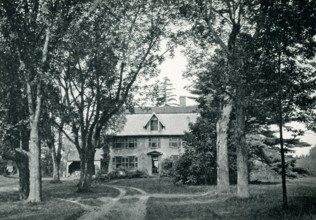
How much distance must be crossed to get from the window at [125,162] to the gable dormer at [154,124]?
5004 mm

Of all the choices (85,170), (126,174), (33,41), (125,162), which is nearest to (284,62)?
(33,41)

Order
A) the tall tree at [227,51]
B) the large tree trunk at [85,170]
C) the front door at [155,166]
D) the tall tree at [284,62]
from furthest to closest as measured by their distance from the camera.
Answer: the front door at [155,166] < the large tree trunk at [85,170] < the tall tree at [227,51] < the tall tree at [284,62]

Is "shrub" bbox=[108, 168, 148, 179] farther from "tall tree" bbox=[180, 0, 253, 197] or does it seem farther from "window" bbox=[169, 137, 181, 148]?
"tall tree" bbox=[180, 0, 253, 197]

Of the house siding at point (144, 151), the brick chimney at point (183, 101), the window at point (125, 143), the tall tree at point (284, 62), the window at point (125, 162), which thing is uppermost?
the brick chimney at point (183, 101)

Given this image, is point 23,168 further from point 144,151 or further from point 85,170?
point 144,151

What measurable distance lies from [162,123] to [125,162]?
25.8 feet

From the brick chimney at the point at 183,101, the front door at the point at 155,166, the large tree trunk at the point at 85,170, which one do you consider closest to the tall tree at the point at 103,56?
the large tree trunk at the point at 85,170

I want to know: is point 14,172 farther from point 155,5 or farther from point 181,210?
point 181,210

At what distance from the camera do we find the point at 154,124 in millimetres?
52094

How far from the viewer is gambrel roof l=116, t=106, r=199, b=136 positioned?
51656 millimetres

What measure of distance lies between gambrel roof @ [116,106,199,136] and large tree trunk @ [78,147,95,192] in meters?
23.4

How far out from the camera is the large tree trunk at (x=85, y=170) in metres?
25.7

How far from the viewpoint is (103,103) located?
85.0 feet

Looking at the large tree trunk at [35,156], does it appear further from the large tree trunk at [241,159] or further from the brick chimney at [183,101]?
the brick chimney at [183,101]
